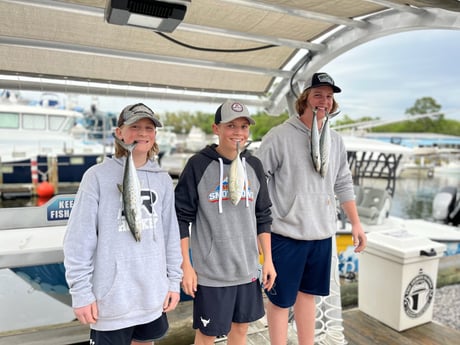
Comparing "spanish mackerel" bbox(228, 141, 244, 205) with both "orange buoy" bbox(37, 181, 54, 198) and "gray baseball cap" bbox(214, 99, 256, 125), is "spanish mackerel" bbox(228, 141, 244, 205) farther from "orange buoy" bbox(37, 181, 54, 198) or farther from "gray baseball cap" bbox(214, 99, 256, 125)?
"orange buoy" bbox(37, 181, 54, 198)

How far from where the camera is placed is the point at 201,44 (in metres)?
2.63

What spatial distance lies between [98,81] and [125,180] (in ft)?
6.45

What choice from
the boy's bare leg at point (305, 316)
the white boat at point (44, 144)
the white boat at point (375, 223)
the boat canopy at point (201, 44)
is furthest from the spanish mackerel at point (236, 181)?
the white boat at point (44, 144)

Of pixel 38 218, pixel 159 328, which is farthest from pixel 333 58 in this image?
pixel 38 218

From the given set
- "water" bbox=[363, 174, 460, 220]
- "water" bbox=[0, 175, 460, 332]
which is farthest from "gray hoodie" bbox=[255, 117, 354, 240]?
"water" bbox=[363, 174, 460, 220]

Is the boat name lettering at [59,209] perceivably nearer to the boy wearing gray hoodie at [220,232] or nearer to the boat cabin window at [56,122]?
the boy wearing gray hoodie at [220,232]

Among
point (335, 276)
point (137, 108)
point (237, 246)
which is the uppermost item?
point (137, 108)

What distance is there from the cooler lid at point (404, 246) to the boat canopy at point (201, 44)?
147cm

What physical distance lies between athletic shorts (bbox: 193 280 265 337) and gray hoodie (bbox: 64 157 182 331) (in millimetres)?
212

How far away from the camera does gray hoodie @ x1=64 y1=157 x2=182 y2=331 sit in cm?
126

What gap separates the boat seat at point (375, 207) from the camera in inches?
306

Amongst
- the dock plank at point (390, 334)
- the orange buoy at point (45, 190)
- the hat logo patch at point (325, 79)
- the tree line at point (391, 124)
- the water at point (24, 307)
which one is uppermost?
the tree line at point (391, 124)

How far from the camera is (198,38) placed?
8.38 ft

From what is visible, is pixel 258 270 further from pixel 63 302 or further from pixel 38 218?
pixel 63 302
